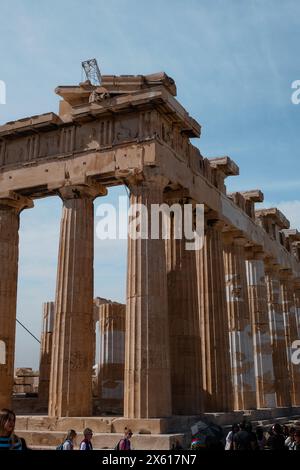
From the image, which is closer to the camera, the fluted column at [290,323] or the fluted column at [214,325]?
the fluted column at [214,325]

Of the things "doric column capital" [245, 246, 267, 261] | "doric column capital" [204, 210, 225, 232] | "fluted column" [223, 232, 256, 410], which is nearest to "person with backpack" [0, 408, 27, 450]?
"doric column capital" [204, 210, 225, 232]

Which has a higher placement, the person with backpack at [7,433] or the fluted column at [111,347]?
the fluted column at [111,347]

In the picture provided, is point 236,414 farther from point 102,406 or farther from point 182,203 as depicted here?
point 182,203

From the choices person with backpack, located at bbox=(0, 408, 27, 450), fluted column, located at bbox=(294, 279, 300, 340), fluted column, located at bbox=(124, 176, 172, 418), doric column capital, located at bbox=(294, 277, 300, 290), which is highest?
doric column capital, located at bbox=(294, 277, 300, 290)

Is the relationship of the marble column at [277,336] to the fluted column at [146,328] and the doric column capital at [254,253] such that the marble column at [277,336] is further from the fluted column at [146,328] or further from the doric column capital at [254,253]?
the fluted column at [146,328]

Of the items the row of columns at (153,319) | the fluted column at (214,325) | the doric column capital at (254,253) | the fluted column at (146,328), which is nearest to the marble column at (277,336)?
the doric column capital at (254,253)

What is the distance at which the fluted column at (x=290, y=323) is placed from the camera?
35.1 m

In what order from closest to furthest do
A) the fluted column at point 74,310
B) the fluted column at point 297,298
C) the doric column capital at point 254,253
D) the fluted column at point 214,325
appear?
1. the fluted column at point 74,310
2. the fluted column at point 214,325
3. the doric column capital at point 254,253
4. the fluted column at point 297,298

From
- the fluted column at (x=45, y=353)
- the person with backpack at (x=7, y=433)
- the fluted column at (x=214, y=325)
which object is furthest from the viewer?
the fluted column at (x=45, y=353)

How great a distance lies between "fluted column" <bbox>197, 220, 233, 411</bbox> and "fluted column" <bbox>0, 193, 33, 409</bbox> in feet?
25.6

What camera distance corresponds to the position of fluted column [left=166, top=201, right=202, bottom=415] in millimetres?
20203

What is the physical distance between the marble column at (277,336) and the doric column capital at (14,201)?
1585 centimetres

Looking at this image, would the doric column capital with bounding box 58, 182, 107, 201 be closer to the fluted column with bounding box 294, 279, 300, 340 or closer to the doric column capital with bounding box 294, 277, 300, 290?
the doric column capital with bounding box 294, 277, 300, 290
